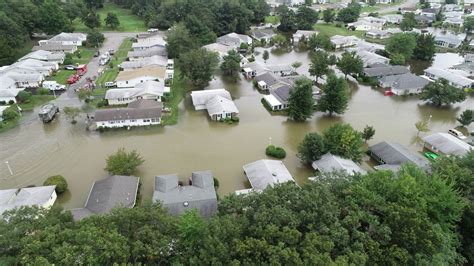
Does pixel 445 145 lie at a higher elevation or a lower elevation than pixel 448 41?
lower

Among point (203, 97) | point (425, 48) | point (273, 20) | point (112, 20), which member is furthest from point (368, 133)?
point (273, 20)

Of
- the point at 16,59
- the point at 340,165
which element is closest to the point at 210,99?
the point at 340,165

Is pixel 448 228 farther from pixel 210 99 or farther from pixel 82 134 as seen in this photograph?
pixel 82 134

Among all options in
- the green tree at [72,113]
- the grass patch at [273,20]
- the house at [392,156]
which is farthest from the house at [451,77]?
the green tree at [72,113]

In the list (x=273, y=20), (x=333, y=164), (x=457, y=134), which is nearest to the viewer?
(x=333, y=164)

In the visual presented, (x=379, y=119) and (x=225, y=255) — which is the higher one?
(x=225, y=255)

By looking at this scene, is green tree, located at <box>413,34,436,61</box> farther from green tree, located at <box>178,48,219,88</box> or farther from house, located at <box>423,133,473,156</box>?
green tree, located at <box>178,48,219,88</box>

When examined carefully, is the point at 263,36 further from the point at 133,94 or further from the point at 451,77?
the point at 133,94

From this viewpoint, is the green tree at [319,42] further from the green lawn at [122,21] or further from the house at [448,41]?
the green lawn at [122,21]
